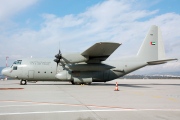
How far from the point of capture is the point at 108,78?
1006 inches

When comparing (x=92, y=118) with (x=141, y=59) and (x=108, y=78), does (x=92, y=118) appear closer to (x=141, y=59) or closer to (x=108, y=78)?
(x=108, y=78)

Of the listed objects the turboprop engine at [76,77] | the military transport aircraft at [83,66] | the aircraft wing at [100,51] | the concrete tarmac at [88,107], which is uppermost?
the aircraft wing at [100,51]

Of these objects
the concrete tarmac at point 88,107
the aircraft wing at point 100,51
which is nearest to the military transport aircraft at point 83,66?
the aircraft wing at point 100,51

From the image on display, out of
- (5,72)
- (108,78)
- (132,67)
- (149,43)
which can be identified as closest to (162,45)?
(149,43)

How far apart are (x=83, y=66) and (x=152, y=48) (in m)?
10.2

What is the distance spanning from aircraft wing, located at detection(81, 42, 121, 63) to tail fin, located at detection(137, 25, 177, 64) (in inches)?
237

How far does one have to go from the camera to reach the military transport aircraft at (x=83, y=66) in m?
23.8

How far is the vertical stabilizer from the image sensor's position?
26688 mm

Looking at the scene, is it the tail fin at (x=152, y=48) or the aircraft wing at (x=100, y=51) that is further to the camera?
the tail fin at (x=152, y=48)

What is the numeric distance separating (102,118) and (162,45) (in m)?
23.3

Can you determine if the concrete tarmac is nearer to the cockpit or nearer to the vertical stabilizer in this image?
the cockpit

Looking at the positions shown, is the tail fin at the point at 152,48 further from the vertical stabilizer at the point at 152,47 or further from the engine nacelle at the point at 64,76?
the engine nacelle at the point at 64,76

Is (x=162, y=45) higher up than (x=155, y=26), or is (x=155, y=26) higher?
(x=155, y=26)

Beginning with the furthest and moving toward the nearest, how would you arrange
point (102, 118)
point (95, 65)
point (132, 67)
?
1. point (132, 67)
2. point (95, 65)
3. point (102, 118)
